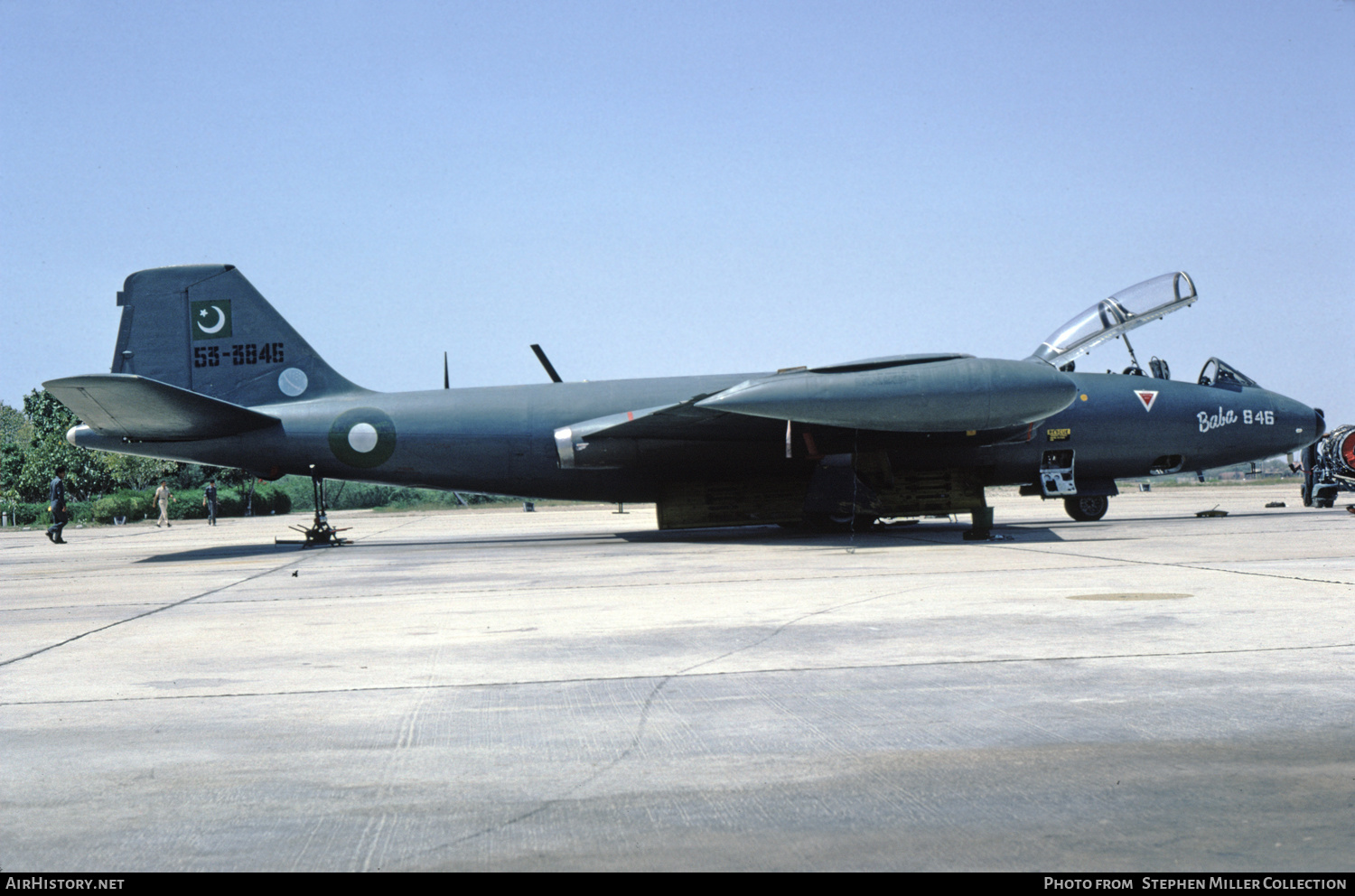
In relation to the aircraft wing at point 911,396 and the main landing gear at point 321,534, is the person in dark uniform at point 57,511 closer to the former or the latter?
the main landing gear at point 321,534

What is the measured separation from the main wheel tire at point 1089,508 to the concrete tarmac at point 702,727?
9217 mm

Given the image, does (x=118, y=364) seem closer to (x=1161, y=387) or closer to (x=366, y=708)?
(x=366, y=708)

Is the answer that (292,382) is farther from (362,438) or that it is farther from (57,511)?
(57,511)

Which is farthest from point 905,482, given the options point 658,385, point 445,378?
point 445,378

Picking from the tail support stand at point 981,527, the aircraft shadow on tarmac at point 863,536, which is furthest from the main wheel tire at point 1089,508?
the tail support stand at point 981,527

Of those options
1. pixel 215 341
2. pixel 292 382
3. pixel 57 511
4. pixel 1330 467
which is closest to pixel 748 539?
pixel 292 382

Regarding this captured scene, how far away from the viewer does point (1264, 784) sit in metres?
3.57

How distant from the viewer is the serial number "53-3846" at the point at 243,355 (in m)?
18.5

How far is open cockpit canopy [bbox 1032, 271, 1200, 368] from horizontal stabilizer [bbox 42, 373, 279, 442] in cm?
1396

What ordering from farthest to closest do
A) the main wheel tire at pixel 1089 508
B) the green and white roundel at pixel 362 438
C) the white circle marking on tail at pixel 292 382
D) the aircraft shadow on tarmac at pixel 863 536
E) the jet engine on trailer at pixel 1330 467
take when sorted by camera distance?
the jet engine on trailer at pixel 1330 467 < the main wheel tire at pixel 1089 508 < the white circle marking on tail at pixel 292 382 < the green and white roundel at pixel 362 438 < the aircraft shadow on tarmac at pixel 863 536

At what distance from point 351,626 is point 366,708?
10.2 feet

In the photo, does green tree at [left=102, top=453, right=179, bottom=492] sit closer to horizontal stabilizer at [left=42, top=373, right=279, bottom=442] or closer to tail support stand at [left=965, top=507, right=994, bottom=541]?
horizontal stabilizer at [left=42, top=373, right=279, bottom=442]

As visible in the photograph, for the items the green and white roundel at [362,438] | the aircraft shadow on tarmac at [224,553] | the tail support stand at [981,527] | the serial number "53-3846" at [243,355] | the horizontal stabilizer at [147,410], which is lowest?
the tail support stand at [981,527]

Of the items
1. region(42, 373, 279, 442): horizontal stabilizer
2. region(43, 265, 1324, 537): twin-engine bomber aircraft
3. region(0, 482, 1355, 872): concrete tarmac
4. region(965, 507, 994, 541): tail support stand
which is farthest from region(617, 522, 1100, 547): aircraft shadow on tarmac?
region(42, 373, 279, 442): horizontal stabilizer
